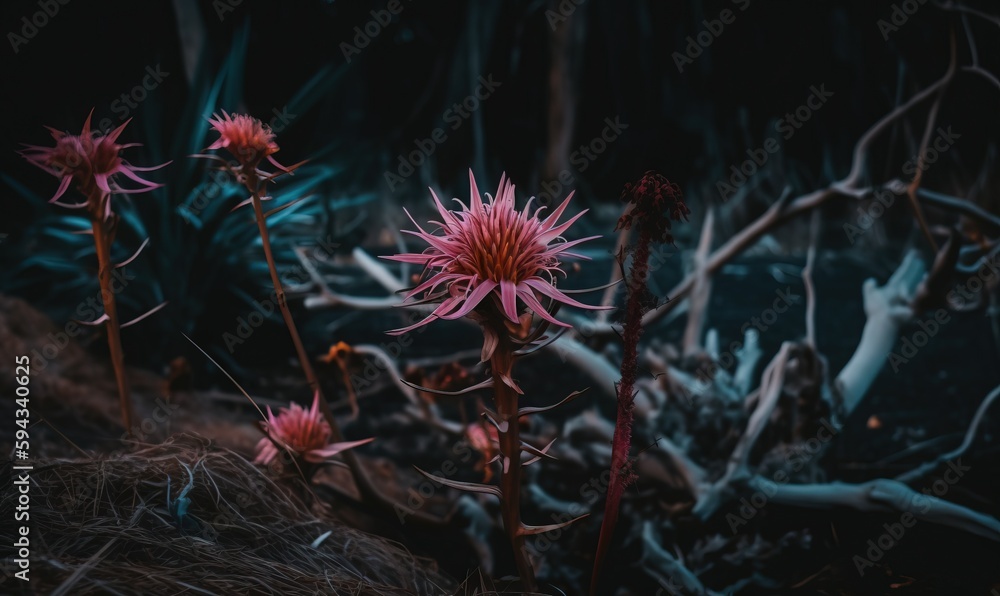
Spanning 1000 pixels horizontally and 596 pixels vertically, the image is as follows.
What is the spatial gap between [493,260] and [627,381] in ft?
0.75

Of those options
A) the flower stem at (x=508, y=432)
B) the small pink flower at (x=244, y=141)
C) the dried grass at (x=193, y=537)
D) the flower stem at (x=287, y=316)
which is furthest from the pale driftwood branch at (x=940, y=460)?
the small pink flower at (x=244, y=141)

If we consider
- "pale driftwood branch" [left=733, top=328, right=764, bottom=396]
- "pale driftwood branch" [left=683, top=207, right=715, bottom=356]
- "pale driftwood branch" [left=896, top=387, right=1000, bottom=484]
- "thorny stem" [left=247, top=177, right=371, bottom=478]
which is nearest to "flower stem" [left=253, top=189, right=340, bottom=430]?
"thorny stem" [left=247, top=177, right=371, bottom=478]

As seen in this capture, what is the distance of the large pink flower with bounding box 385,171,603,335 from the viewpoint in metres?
0.78

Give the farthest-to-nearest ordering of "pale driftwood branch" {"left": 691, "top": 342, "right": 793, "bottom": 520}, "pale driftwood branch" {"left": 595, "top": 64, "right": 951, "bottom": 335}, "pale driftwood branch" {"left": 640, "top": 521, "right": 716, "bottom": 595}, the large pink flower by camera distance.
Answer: "pale driftwood branch" {"left": 595, "top": 64, "right": 951, "bottom": 335} → "pale driftwood branch" {"left": 691, "top": 342, "right": 793, "bottom": 520} → "pale driftwood branch" {"left": 640, "top": 521, "right": 716, "bottom": 595} → the large pink flower

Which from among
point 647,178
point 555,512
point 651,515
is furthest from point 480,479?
point 647,178

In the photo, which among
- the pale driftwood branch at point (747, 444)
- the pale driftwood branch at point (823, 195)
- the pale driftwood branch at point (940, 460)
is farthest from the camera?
the pale driftwood branch at point (823, 195)

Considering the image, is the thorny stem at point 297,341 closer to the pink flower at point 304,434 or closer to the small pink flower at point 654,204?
the pink flower at point 304,434

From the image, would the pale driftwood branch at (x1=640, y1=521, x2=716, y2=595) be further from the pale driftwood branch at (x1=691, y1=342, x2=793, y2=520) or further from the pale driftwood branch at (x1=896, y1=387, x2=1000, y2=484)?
the pale driftwood branch at (x1=896, y1=387, x2=1000, y2=484)

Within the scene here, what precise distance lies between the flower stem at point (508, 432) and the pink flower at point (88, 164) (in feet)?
2.10

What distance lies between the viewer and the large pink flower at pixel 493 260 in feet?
2.56

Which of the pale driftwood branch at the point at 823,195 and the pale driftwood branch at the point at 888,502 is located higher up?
the pale driftwood branch at the point at 823,195

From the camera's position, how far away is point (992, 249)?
7.07 feet

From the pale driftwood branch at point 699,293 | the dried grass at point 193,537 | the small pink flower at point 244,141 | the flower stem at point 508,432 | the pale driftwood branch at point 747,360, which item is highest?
the pale driftwood branch at point 699,293

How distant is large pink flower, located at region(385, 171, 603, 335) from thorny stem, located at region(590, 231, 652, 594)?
0.26ft
